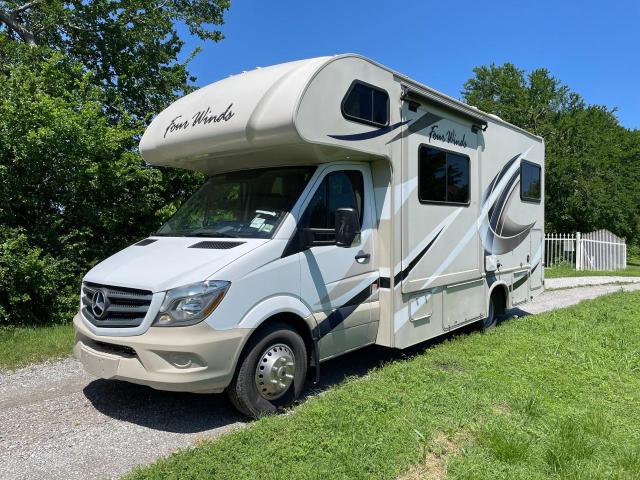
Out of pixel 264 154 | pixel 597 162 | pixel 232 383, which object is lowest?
pixel 232 383

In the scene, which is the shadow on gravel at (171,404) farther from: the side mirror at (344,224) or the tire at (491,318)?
the tire at (491,318)

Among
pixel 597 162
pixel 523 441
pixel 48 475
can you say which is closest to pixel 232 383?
pixel 48 475

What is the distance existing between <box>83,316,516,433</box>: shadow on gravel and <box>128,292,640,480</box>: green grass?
0.46 m

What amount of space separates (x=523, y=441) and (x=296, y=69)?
3.58 metres

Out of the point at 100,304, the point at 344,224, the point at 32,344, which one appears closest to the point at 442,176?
the point at 344,224

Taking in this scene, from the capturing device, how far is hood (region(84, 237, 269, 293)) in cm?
395

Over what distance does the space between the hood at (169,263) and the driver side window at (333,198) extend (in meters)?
0.66

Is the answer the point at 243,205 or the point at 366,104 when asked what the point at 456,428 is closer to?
the point at 243,205

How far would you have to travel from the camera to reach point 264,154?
4906 millimetres

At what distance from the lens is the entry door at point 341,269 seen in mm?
4746

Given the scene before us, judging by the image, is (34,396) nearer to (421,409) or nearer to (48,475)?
(48,475)

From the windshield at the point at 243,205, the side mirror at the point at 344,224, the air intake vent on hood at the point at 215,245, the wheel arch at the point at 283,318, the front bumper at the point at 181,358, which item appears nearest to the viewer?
the front bumper at the point at 181,358

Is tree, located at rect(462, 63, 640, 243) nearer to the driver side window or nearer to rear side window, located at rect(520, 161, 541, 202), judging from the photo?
rear side window, located at rect(520, 161, 541, 202)

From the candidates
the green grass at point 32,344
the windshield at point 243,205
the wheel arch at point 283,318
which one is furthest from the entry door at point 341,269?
the green grass at point 32,344
